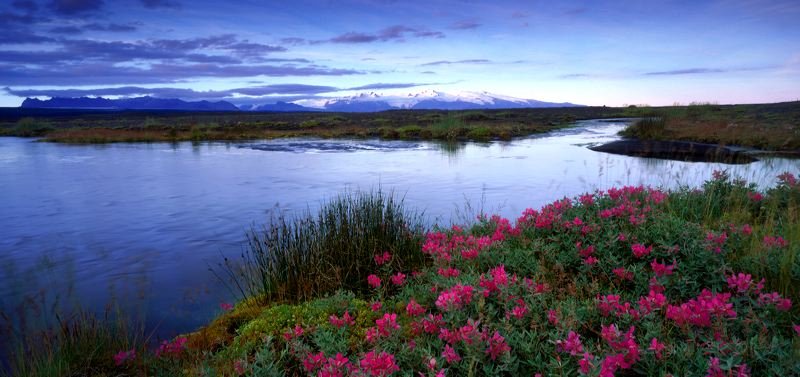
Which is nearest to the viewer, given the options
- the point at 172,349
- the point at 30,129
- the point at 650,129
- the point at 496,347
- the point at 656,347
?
the point at 656,347

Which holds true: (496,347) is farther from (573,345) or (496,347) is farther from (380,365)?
(380,365)

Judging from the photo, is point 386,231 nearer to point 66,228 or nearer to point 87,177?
point 66,228

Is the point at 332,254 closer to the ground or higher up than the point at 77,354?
higher up

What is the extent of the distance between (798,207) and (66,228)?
44.0ft

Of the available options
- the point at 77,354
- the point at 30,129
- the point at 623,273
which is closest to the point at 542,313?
the point at 623,273

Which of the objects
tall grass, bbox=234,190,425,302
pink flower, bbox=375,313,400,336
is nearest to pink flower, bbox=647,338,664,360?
pink flower, bbox=375,313,400,336

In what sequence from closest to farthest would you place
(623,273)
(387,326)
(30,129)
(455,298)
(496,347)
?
(496,347)
(387,326)
(455,298)
(623,273)
(30,129)

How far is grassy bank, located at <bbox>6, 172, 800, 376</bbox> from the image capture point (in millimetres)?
2930

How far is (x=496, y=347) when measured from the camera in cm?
303

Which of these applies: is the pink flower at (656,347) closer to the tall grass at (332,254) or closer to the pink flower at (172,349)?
the tall grass at (332,254)

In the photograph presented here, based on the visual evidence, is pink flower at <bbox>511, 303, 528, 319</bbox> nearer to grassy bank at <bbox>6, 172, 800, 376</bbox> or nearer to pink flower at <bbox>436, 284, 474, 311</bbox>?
grassy bank at <bbox>6, 172, 800, 376</bbox>

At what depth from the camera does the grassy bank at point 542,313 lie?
293 cm

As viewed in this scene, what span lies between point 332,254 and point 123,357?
2.60 m

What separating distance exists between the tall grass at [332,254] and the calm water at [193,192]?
3.36ft
